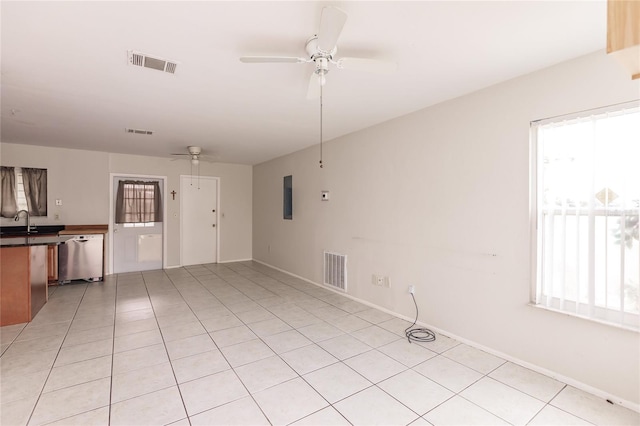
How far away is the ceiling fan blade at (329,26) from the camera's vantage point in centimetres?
145

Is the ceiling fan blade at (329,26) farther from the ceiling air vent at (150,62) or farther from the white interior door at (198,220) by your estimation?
the white interior door at (198,220)

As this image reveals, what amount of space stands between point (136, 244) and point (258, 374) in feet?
16.4

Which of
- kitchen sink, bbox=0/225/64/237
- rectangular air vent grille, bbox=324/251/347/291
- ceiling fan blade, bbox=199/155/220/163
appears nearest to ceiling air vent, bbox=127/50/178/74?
rectangular air vent grille, bbox=324/251/347/291

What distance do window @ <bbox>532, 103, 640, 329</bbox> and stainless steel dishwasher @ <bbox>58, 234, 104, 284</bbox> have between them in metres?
6.35

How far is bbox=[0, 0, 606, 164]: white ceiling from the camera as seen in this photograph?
66.9 inches

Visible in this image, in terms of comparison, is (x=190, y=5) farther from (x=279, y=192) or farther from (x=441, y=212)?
(x=279, y=192)

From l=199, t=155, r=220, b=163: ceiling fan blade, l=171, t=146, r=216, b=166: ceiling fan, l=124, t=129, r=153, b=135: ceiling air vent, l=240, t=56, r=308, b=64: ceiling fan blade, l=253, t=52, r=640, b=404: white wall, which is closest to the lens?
l=240, t=56, r=308, b=64: ceiling fan blade

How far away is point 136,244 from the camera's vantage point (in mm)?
6043

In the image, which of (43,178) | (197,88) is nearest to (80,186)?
(43,178)

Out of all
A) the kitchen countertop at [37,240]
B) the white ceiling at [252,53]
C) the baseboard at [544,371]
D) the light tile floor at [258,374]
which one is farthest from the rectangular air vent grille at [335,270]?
the kitchen countertop at [37,240]

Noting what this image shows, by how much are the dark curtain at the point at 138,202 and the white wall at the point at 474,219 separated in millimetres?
4138

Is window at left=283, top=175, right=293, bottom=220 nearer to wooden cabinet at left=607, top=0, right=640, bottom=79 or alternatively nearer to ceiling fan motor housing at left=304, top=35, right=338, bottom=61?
ceiling fan motor housing at left=304, top=35, right=338, bottom=61

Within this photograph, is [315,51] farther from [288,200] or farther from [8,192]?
[8,192]

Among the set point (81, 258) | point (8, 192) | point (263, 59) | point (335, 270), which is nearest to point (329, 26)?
point (263, 59)
